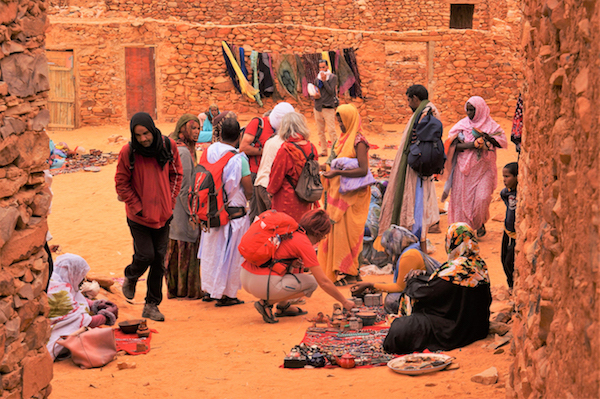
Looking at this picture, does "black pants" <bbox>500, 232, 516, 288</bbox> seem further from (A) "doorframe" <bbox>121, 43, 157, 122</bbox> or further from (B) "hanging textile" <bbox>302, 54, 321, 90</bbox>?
(A) "doorframe" <bbox>121, 43, 157, 122</bbox>

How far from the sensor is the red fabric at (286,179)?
6.20 meters

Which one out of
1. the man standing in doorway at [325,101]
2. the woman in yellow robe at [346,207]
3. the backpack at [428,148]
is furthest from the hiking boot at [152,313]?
the man standing in doorway at [325,101]

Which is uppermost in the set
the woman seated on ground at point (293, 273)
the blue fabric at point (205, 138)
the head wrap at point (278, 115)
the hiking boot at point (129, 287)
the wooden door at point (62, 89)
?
the wooden door at point (62, 89)

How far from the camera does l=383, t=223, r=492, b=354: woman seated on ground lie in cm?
482

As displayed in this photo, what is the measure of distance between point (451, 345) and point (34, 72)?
11.3 ft

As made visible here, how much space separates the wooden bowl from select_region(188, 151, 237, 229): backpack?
116 cm

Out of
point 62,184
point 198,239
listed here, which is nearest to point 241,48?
point 62,184

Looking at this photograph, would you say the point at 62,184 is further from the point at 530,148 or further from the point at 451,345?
the point at 530,148

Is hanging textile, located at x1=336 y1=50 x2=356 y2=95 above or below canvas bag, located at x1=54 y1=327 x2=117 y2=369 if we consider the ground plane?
above

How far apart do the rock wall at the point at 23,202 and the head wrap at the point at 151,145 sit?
4.89 ft

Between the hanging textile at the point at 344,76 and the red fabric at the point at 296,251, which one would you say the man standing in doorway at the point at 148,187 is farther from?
the hanging textile at the point at 344,76

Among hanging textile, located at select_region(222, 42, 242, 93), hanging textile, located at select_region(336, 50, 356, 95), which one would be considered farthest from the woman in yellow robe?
hanging textile, located at select_region(222, 42, 242, 93)

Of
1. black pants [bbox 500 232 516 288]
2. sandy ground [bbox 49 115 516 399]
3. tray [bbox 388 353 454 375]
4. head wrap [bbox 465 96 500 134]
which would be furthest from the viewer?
head wrap [bbox 465 96 500 134]

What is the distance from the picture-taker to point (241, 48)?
669 inches
